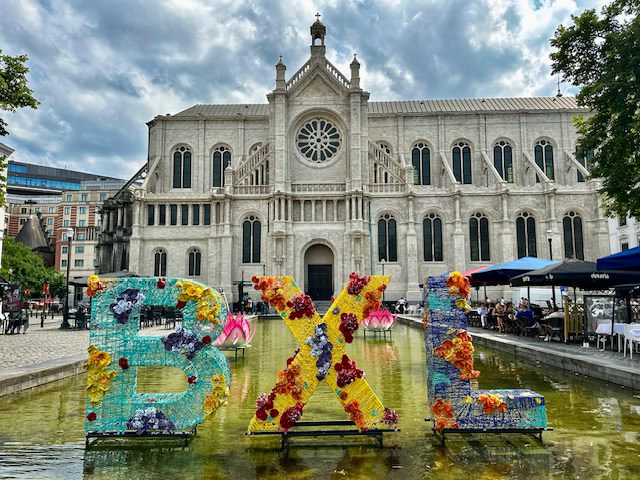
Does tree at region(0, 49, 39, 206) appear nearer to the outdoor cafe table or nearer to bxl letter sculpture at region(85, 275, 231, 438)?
bxl letter sculpture at region(85, 275, 231, 438)

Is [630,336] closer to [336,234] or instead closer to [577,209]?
[336,234]

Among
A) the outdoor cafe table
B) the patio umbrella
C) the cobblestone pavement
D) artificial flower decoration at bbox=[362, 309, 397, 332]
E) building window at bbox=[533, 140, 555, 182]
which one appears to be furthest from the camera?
building window at bbox=[533, 140, 555, 182]

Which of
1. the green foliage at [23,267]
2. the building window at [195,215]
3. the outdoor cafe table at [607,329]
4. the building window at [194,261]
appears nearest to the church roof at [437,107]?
the building window at [195,215]

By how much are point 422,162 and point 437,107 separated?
6924 mm

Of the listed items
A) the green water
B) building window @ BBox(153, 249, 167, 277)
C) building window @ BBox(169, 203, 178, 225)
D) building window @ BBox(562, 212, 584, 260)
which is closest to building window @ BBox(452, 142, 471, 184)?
building window @ BBox(562, 212, 584, 260)

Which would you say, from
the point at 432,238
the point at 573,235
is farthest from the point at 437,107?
the point at 573,235

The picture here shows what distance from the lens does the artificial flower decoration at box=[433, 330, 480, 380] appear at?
615 cm

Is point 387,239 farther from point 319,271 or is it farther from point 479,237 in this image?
point 479,237

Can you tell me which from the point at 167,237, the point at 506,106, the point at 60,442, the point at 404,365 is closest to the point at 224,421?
the point at 60,442

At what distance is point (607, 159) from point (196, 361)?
636 inches

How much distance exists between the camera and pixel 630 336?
12023 mm

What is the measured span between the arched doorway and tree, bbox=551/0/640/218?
2649cm

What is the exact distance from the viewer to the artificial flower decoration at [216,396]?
6.10 metres

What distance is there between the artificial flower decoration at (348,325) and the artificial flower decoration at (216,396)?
1623mm
